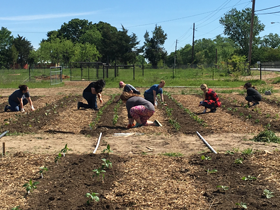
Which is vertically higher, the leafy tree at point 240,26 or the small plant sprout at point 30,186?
the leafy tree at point 240,26

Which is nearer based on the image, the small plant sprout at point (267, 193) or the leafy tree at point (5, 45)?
the small plant sprout at point (267, 193)

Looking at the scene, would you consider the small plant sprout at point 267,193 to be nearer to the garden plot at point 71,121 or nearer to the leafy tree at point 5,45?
the garden plot at point 71,121

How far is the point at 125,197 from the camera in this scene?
445cm

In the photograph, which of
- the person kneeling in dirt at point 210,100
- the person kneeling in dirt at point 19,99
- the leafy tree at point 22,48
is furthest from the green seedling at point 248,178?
the leafy tree at point 22,48

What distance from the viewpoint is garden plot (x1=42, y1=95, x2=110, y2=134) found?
9.12 m

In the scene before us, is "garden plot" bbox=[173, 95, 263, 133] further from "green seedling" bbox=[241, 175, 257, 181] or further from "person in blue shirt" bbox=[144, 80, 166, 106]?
"green seedling" bbox=[241, 175, 257, 181]

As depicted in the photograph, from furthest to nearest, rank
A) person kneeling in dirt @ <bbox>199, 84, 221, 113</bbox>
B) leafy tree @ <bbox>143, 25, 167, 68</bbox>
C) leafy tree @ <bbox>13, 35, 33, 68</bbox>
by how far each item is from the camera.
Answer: leafy tree @ <bbox>13, 35, 33, 68</bbox> → leafy tree @ <bbox>143, 25, 167, 68</bbox> → person kneeling in dirt @ <bbox>199, 84, 221, 113</bbox>

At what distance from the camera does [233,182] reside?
4.81 m

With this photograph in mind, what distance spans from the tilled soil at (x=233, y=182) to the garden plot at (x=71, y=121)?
14.1ft

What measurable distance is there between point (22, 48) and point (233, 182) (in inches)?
3307

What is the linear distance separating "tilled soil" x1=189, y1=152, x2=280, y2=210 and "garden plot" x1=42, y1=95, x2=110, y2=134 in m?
4.29

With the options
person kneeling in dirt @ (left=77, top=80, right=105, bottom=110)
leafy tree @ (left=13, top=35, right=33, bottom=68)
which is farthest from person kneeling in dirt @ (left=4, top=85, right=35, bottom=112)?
leafy tree @ (left=13, top=35, right=33, bottom=68)

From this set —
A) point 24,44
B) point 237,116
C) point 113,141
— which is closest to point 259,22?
point 24,44

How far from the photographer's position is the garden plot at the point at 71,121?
9117 mm
